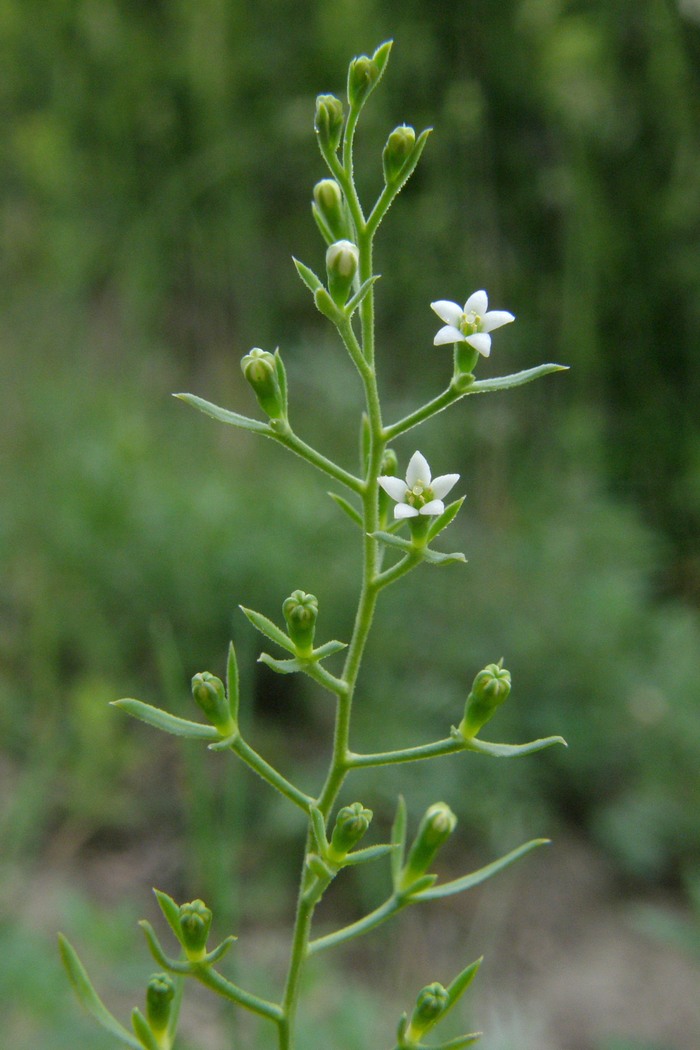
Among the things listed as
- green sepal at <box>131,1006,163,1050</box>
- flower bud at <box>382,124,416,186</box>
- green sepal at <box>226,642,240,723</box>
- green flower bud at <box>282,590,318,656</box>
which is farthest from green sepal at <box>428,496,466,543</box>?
green sepal at <box>131,1006,163,1050</box>

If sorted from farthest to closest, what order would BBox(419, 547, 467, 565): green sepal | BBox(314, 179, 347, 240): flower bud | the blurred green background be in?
the blurred green background → BBox(314, 179, 347, 240): flower bud → BBox(419, 547, 467, 565): green sepal

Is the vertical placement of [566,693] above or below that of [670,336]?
below

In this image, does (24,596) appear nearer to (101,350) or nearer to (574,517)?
(574,517)

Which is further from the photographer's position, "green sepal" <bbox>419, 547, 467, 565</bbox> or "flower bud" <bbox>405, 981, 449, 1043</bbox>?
"flower bud" <bbox>405, 981, 449, 1043</bbox>

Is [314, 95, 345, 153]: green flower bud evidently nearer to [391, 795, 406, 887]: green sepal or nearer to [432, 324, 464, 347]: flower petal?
[432, 324, 464, 347]: flower petal

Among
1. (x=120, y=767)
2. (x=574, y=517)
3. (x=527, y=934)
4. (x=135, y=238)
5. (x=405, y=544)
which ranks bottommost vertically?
(x=527, y=934)

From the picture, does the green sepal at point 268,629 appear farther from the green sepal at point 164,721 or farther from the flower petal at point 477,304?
the flower petal at point 477,304

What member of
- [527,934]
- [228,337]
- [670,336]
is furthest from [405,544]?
[228,337]

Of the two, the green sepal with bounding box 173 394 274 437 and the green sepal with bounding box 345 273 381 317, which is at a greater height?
the green sepal with bounding box 345 273 381 317
